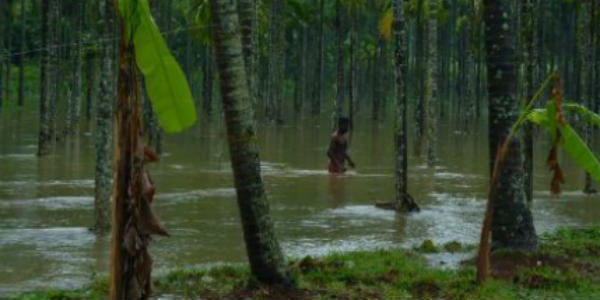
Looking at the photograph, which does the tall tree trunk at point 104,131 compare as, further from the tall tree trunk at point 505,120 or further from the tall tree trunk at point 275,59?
the tall tree trunk at point 275,59

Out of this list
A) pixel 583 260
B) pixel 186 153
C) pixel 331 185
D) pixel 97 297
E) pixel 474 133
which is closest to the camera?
pixel 97 297

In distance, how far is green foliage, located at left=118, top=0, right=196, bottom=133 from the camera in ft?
19.4

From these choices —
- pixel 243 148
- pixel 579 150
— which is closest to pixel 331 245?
pixel 243 148

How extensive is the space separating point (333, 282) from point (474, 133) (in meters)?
27.3

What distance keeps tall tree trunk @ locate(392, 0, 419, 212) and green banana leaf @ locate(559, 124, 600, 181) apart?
19.3 ft

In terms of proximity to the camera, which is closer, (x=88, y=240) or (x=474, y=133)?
(x=88, y=240)

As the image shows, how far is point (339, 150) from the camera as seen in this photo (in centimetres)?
1919

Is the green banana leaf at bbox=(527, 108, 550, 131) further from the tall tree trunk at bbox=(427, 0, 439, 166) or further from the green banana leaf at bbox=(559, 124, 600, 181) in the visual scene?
the tall tree trunk at bbox=(427, 0, 439, 166)

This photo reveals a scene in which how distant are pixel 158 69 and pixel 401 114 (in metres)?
8.76

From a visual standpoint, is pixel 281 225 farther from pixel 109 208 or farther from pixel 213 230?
pixel 109 208

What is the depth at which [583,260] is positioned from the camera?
33.6 ft

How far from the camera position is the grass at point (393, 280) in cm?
823

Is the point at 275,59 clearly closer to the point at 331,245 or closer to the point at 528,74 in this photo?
the point at 528,74

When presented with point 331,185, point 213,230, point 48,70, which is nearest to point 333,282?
point 213,230
